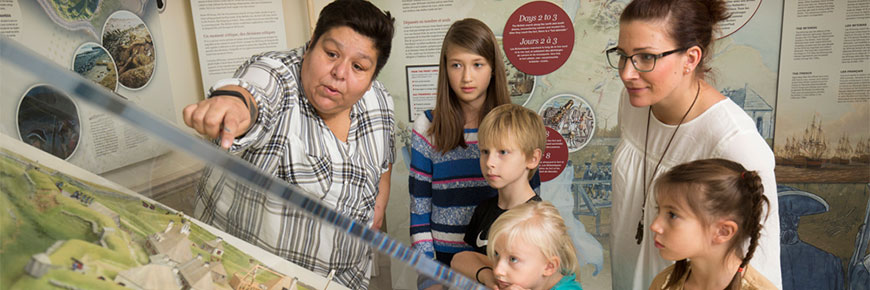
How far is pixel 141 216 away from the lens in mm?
738

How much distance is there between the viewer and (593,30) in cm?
315

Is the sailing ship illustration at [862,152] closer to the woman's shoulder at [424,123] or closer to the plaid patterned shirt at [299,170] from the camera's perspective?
the woman's shoulder at [424,123]

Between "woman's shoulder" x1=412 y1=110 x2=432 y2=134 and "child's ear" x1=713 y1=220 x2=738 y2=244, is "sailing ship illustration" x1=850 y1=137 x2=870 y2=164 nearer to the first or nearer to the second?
"child's ear" x1=713 y1=220 x2=738 y2=244

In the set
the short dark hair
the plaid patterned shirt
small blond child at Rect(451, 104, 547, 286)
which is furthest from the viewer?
small blond child at Rect(451, 104, 547, 286)

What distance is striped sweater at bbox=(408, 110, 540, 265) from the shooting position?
84.6 inches

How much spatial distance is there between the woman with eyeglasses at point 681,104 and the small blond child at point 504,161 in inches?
16.3

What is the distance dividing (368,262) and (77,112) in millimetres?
443

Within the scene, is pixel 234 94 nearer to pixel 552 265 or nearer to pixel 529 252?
pixel 529 252

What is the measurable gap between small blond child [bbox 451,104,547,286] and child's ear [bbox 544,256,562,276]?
27cm

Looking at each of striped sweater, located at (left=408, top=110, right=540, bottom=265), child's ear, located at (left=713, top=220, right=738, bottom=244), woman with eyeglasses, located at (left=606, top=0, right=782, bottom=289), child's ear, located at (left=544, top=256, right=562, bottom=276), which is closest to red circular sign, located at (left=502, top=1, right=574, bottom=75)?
striped sweater, located at (left=408, top=110, right=540, bottom=265)

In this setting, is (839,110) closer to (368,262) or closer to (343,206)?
(343,206)

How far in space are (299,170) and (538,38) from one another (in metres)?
2.14

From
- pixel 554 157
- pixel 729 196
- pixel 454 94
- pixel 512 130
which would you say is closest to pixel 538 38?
pixel 554 157

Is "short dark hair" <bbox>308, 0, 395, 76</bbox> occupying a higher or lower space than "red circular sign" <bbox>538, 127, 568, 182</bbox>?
higher
